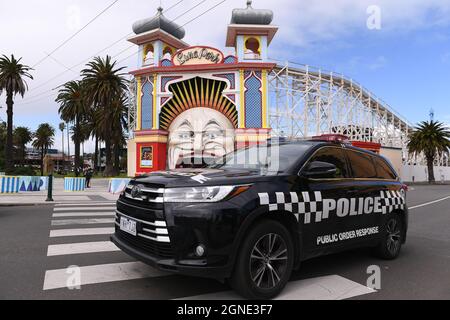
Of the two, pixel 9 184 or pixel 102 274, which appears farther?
pixel 9 184

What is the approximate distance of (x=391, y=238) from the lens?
5539 mm

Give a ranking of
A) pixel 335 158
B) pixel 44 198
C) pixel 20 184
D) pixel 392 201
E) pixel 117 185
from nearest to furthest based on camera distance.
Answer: pixel 335 158 < pixel 392 201 < pixel 44 198 < pixel 20 184 < pixel 117 185

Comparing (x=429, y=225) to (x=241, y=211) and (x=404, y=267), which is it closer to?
(x=404, y=267)

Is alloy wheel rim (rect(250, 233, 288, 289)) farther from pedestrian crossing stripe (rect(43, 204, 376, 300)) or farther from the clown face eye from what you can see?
the clown face eye

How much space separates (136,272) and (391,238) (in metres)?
3.94

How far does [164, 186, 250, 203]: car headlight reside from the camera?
3480 mm

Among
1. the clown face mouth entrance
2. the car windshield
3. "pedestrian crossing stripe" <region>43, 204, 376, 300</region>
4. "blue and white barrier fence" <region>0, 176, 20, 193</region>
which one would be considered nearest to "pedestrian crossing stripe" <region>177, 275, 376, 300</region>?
"pedestrian crossing stripe" <region>43, 204, 376, 300</region>

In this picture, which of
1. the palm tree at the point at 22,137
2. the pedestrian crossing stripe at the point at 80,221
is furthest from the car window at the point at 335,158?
the palm tree at the point at 22,137

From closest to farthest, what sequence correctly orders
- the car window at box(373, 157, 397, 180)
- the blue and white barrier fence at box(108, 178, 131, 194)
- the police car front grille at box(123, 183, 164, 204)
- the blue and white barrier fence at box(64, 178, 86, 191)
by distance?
the police car front grille at box(123, 183, 164, 204) → the car window at box(373, 157, 397, 180) → the blue and white barrier fence at box(108, 178, 131, 194) → the blue and white barrier fence at box(64, 178, 86, 191)

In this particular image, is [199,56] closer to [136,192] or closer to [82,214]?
[82,214]

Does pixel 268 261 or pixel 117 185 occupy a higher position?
pixel 117 185

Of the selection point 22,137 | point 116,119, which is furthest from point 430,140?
point 22,137

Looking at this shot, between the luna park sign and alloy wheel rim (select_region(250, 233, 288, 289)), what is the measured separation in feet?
70.2
